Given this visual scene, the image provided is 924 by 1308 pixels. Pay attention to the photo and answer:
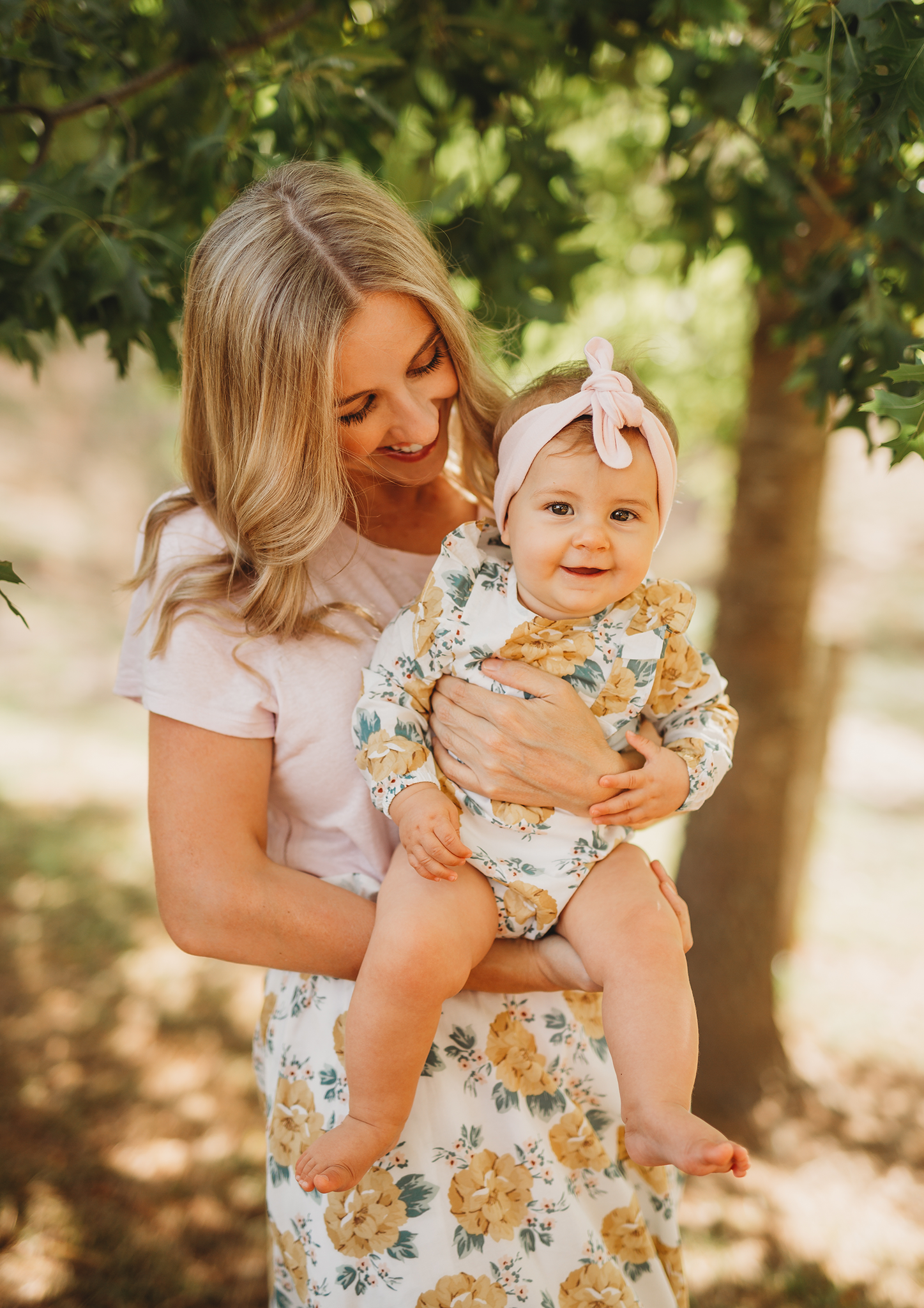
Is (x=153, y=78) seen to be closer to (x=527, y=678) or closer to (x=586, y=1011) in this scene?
(x=527, y=678)

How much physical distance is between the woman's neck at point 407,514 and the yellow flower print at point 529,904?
0.68 metres

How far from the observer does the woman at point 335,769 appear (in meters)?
1.50

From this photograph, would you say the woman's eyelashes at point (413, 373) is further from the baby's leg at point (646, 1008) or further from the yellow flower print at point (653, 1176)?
the yellow flower print at point (653, 1176)

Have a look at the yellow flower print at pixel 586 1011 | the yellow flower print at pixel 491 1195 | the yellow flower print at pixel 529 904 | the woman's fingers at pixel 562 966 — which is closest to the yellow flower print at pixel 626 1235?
the yellow flower print at pixel 491 1195

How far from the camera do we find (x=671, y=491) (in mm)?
1556

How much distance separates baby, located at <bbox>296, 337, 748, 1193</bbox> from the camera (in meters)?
1.41

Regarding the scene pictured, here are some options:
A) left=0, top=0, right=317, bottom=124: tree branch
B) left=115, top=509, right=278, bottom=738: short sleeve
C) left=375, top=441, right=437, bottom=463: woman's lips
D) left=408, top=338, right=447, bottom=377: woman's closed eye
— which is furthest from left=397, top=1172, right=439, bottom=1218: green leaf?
left=0, top=0, right=317, bottom=124: tree branch

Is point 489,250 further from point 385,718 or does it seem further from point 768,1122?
point 768,1122

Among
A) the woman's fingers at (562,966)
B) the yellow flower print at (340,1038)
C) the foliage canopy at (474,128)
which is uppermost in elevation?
the foliage canopy at (474,128)

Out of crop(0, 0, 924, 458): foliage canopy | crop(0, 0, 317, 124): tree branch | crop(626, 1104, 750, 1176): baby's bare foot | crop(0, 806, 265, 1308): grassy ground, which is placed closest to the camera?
crop(626, 1104, 750, 1176): baby's bare foot

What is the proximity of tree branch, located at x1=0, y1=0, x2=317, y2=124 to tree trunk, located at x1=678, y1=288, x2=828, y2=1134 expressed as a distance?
1.81 m

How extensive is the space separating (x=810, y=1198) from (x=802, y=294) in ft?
9.92

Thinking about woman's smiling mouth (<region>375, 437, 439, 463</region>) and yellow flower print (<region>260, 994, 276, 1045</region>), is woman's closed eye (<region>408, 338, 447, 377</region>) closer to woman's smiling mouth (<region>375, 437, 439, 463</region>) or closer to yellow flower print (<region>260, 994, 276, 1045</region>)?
woman's smiling mouth (<region>375, 437, 439, 463</region>)

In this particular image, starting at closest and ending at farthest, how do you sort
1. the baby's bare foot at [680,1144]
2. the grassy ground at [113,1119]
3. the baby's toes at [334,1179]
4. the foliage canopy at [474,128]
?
the baby's bare foot at [680,1144] → the baby's toes at [334,1179] → the foliage canopy at [474,128] → the grassy ground at [113,1119]
